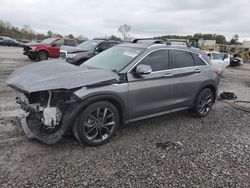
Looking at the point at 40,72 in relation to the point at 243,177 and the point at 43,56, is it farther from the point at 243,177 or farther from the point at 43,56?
the point at 43,56

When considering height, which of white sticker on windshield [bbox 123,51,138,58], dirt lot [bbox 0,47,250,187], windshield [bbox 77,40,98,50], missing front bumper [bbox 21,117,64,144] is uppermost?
windshield [bbox 77,40,98,50]

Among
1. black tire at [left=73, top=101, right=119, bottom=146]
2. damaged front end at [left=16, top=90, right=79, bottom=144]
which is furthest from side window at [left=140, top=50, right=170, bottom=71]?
damaged front end at [left=16, top=90, right=79, bottom=144]

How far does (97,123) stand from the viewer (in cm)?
382

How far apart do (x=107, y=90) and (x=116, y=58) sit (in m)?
1.08

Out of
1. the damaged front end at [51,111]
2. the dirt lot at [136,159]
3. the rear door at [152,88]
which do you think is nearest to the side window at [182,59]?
the rear door at [152,88]

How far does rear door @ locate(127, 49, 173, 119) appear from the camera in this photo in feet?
13.6

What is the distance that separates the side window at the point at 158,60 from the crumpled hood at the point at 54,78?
820 millimetres

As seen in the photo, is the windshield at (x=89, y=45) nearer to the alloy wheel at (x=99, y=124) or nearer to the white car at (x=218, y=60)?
the white car at (x=218, y=60)

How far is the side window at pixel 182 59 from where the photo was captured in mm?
4926

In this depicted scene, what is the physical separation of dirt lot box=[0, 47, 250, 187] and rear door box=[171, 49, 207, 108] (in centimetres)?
61

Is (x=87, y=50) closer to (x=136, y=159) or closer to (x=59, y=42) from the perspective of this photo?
(x=59, y=42)

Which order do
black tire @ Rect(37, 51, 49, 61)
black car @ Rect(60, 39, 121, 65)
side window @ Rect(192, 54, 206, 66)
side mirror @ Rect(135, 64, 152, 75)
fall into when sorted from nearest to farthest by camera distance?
side mirror @ Rect(135, 64, 152, 75) → side window @ Rect(192, 54, 206, 66) → black car @ Rect(60, 39, 121, 65) → black tire @ Rect(37, 51, 49, 61)

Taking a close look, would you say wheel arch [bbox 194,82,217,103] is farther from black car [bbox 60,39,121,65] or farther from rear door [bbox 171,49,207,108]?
black car [bbox 60,39,121,65]

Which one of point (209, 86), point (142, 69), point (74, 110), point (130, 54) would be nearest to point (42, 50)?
point (130, 54)
